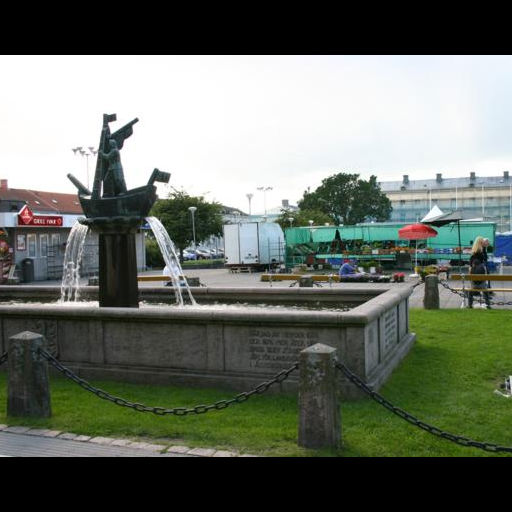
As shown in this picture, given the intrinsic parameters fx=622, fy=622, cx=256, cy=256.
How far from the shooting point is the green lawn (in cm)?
582

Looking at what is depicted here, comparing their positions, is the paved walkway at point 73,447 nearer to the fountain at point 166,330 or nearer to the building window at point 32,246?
the fountain at point 166,330

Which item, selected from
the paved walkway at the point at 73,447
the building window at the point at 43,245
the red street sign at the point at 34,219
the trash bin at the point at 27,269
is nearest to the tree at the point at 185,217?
the building window at the point at 43,245

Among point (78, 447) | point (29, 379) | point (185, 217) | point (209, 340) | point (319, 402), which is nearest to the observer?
point (319, 402)

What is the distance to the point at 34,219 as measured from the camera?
3425 centimetres

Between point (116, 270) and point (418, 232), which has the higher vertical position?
point (418, 232)

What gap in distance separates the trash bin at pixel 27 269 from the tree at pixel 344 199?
60.8 metres

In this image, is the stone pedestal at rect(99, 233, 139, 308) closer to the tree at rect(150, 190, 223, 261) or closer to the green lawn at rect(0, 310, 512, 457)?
the green lawn at rect(0, 310, 512, 457)

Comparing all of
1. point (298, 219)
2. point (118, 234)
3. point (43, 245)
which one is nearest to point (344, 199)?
point (298, 219)

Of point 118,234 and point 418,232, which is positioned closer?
point 118,234

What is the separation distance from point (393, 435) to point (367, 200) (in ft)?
286

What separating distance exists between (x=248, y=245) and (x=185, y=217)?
49.9 ft

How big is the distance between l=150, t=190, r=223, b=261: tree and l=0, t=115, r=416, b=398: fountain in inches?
1602

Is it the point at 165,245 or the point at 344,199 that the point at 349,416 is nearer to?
the point at 165,245

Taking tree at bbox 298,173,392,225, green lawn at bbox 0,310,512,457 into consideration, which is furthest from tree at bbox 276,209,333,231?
green lawn at bbox 0,310,512,457
